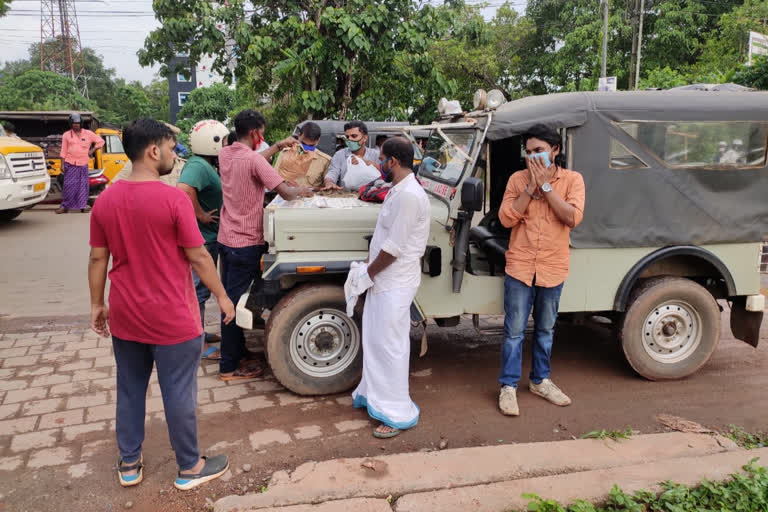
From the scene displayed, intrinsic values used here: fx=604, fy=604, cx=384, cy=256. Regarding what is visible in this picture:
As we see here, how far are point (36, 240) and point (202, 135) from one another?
7483 millimetres

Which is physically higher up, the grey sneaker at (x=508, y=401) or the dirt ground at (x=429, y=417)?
the grey sneaker at (x=508, y=401)

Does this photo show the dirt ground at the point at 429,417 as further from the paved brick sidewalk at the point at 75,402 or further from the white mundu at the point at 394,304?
the white mundu at the point at 394,304

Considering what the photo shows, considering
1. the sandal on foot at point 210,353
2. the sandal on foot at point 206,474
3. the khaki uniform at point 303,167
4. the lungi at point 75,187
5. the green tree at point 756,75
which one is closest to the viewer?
the sandal on foot at point 206,474

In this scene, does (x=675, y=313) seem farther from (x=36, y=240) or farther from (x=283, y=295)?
(x=36, y=240)

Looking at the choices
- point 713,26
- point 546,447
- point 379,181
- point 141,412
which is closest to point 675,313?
point 546,447

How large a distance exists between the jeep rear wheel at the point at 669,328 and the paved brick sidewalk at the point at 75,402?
2225 mm

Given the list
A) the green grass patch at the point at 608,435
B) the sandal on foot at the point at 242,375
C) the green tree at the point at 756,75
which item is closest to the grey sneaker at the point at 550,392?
the green grass patch at the point at 608,435

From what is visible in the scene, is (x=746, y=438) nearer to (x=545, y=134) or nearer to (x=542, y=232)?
(x=542, y=232)

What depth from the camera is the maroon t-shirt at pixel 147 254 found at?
293cm

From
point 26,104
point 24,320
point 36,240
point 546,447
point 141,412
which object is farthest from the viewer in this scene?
point 26,104

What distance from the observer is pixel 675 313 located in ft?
15.5

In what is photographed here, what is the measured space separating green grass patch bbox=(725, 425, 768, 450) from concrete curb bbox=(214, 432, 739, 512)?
0.14 meters

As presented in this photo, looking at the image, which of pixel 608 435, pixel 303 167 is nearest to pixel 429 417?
pixel 608 435

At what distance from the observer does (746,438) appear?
3.94m
